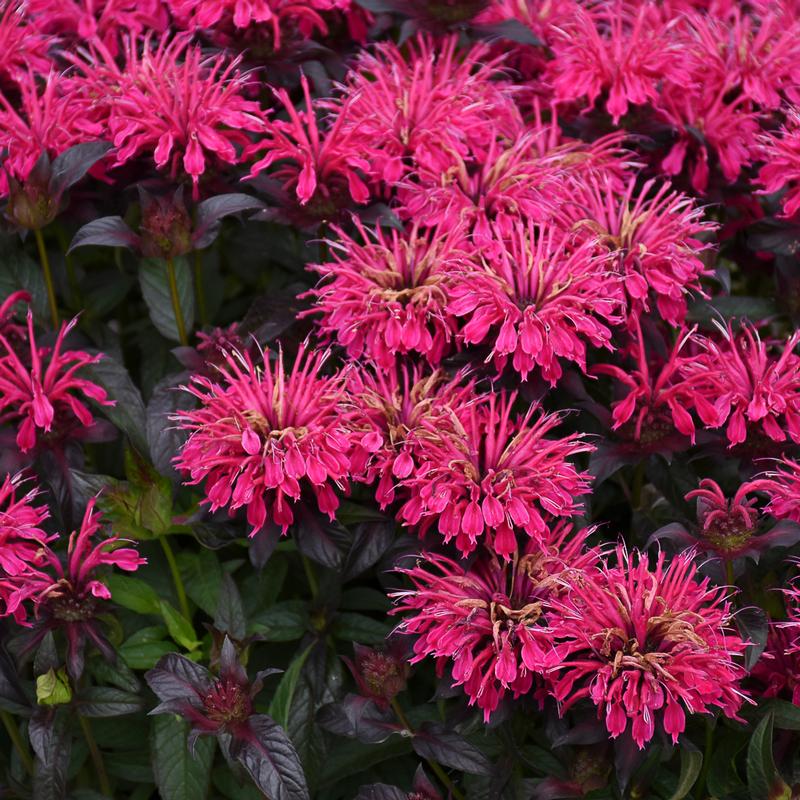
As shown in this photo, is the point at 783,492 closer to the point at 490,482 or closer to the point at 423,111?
the point at 490,482

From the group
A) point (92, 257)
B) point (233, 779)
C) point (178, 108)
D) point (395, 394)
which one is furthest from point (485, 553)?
point (92, 257)

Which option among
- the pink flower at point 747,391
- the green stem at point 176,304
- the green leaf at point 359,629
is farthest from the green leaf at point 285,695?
the pink flower at point 747,391

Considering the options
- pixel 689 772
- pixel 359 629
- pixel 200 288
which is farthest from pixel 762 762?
pixel 200 288

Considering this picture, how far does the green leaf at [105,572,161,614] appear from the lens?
1.29 meters

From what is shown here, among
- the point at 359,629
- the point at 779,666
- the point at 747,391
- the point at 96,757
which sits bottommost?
the point at 96,757

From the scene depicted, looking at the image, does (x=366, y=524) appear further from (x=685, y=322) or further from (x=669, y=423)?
(x=685, y=322)

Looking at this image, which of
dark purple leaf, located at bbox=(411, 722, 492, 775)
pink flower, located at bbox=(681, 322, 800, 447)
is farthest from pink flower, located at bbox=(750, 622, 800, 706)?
dark purple leaf, located at bbox=(411, 722, 492, 775)

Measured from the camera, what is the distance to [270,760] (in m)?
1.09

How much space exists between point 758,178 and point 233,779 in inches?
40.4

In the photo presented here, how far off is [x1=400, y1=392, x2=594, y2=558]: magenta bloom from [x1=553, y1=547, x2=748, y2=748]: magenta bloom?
0.09 meters

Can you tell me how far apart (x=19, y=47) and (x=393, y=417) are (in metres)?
0.78

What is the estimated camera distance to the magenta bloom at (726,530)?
110 centimetres

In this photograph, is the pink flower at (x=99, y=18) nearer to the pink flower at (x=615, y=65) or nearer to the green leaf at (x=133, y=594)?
the pink flower at (x=615, y=65)

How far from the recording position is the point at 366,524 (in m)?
1.19
